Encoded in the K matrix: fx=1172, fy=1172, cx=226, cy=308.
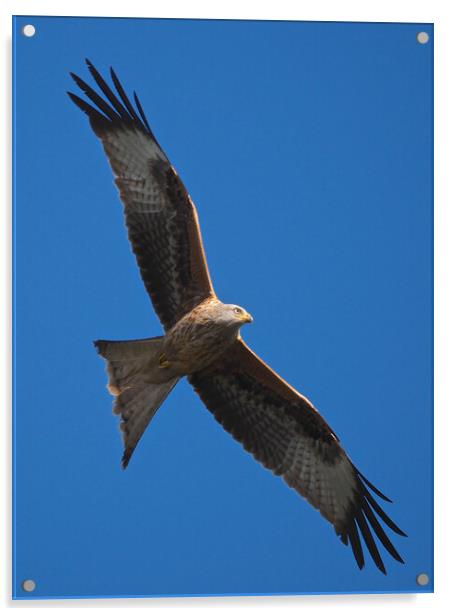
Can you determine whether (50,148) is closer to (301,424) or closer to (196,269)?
(196,269)

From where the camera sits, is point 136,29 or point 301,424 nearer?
point 136,29

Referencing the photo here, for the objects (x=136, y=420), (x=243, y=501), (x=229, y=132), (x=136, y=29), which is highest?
(x=136, y=29)

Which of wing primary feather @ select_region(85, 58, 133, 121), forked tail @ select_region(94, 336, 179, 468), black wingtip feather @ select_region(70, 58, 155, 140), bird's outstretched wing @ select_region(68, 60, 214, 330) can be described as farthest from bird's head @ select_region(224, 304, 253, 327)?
wing primary feather @ select_region(85, 58, 133, 121)

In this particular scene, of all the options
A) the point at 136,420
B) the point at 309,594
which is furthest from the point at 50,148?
the point at 309,594

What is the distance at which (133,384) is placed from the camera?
4863mm

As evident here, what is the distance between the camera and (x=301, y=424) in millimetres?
5133

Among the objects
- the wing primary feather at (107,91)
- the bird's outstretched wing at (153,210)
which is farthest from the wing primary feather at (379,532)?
the wing primary feather at (107,91)

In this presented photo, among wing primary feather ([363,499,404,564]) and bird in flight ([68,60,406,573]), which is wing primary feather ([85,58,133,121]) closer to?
bird in flight ([68,60,406,573])

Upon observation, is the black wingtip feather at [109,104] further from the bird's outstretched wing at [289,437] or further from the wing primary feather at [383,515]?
the wing primary feather at [383,515]

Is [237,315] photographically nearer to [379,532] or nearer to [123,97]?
[123,97]

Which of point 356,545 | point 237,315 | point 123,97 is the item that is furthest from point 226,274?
point 356,545

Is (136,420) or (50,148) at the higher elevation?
(50,148)

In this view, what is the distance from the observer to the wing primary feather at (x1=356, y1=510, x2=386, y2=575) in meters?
4.79
